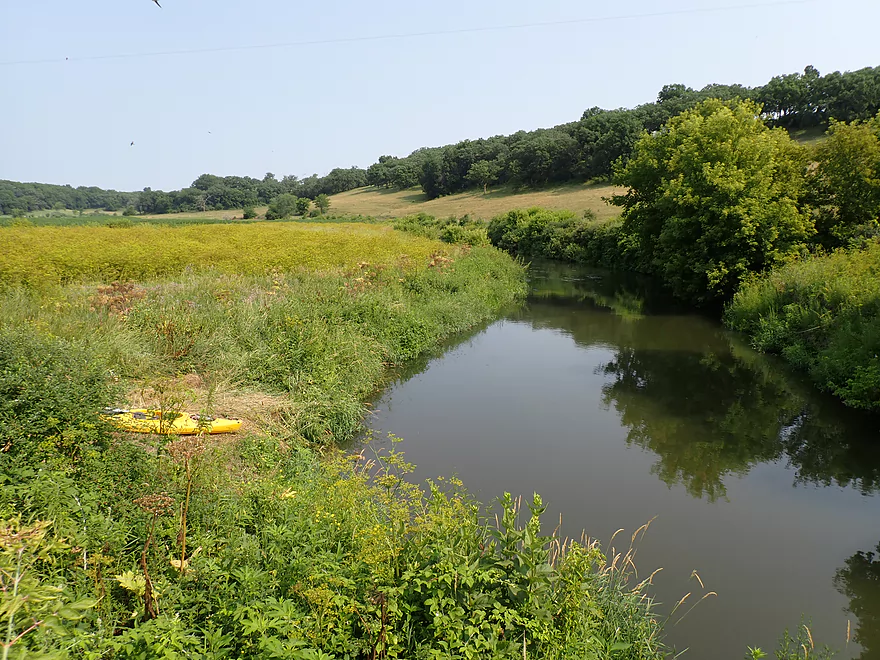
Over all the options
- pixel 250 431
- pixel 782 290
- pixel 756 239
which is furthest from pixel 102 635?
pixel 756 239

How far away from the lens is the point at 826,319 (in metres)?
11.9

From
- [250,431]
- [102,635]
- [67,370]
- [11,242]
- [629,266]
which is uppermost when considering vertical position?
[11,242]

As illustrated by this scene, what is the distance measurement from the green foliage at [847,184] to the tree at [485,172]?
55.7m

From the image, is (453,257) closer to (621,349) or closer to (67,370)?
(621,349)

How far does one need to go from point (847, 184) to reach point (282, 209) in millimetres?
57153

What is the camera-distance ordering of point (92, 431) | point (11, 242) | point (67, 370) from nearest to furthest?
point (92, 431) → point (67, 370) → point (11, 242)

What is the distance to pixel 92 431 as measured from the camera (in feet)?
15.5

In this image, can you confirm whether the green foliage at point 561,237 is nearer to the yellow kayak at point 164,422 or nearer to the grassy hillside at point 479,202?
the grassy hillside at point 479,202

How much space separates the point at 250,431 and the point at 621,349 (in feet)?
36.6

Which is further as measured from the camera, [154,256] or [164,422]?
[154,256]

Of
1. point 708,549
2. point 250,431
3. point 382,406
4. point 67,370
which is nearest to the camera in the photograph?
point 67,370

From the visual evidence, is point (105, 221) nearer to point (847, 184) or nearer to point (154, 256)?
point (154, 256)

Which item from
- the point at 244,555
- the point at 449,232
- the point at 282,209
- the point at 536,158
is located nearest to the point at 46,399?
the point at 244,555

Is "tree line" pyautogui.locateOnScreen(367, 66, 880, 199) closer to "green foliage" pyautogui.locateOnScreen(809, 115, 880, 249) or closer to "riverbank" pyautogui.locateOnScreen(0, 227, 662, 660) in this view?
"green foliage" pyautogui.locateOnScreen(809, 115, 880, 249)
